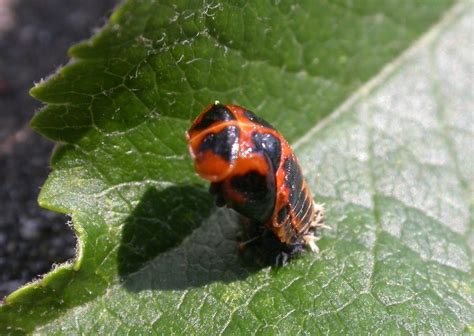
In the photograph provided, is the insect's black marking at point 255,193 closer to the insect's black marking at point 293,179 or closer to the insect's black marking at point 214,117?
the insect's black marking at point 293,179

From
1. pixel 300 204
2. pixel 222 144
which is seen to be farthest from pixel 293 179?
pixel 222 144

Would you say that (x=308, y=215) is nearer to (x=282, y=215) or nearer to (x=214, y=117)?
(x=282, y=215)

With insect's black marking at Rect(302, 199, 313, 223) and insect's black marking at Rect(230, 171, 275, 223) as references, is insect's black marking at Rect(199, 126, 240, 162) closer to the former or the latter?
insect's black marking at Rect(230, 171, 275, 223)

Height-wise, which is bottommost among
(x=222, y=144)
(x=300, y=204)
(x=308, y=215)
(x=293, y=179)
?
(x=308, y=215)

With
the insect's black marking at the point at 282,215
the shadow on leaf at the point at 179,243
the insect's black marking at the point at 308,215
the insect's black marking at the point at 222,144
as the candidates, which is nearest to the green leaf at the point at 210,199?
the shadow on leaf at the point at 179,243

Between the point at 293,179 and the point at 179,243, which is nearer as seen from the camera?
the point at 293,179

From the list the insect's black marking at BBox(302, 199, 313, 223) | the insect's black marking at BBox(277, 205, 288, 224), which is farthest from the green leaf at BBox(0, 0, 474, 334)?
the insect's black marking at BBox(277, 205, 288, 224)

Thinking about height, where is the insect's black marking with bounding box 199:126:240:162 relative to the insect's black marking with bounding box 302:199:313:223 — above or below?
above
